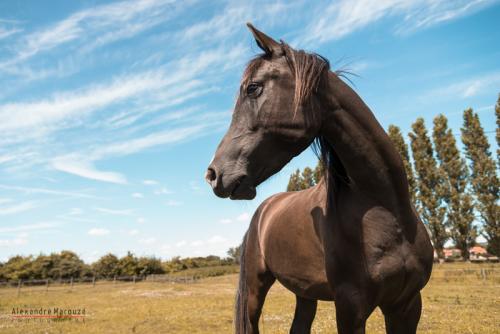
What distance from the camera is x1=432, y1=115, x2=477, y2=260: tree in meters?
28.3

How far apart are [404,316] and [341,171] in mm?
1109

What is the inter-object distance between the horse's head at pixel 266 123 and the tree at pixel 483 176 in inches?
1202

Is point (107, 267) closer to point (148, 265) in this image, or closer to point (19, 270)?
point (148, 265)

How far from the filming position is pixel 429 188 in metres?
30.3

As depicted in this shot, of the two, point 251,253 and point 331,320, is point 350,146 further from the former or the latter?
point 331,320

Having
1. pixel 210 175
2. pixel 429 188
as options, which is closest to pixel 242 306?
pixel 210 175

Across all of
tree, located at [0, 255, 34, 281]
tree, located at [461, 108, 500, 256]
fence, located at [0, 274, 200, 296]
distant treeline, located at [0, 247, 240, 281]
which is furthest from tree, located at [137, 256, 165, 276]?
tree, located at [461, 108, 500, 256]

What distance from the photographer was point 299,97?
2.14m

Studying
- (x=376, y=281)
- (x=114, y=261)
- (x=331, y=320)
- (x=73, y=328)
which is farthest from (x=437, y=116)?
(x=114, y=261)

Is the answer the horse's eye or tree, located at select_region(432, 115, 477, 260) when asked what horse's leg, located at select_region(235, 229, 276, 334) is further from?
tree, located at select_region(432, 115, 477, 260)

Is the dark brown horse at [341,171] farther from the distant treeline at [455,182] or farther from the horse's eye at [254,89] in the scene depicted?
the distant treeline at [455,182]

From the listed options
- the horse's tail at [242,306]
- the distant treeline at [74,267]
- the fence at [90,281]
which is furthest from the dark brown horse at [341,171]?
the distant treeline at [74,267]

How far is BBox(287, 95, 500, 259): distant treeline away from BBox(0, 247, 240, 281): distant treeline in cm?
1954

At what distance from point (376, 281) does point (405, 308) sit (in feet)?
1.80
